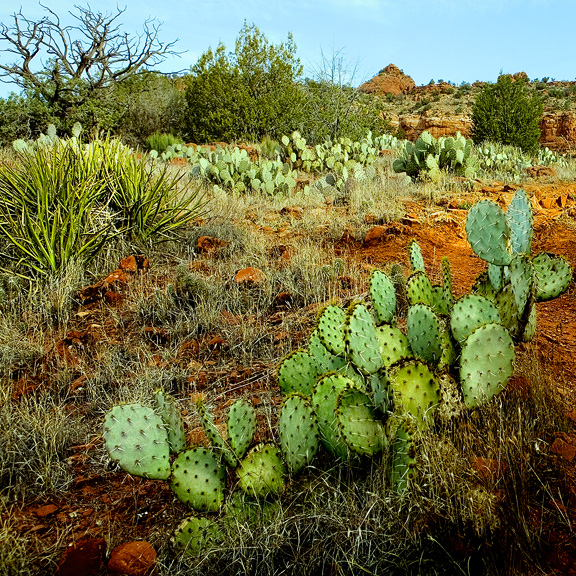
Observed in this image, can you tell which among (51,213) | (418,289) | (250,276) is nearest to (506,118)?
(250,276)

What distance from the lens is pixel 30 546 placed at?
6.08 ft

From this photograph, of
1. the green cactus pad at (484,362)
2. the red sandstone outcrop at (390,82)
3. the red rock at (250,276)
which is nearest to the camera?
the green cactus pad at (484,362)

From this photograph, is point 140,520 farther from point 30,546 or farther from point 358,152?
point 358,152

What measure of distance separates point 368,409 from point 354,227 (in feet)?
13.1

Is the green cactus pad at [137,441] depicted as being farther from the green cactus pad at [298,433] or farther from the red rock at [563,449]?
the red rock at [563,449]

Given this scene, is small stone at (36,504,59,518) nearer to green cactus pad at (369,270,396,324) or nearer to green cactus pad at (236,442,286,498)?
green cactus pad at (236,442,286,498)

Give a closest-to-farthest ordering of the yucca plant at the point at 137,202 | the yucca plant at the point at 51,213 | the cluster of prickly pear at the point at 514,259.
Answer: the cluster of prickly pear at the point at 514,259 < the yucca plant at the point at 51,213 < the yucca plant at the point at 137,202

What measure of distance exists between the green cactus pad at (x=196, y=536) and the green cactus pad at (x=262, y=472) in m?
0.17

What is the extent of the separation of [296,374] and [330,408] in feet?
1.18

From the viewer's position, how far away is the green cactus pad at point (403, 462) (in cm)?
176

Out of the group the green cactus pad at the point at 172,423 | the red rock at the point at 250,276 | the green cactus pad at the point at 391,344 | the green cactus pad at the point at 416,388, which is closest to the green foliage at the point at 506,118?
the red rock at the point at 250,276

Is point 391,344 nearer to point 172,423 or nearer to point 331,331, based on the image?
point 331,331

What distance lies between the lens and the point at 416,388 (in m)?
2.00

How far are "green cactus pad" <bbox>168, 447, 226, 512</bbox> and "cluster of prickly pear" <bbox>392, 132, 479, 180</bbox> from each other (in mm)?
6857
